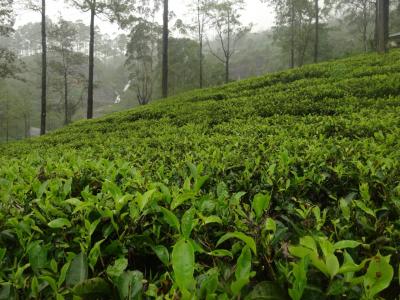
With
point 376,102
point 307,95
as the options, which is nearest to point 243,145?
point 376,102

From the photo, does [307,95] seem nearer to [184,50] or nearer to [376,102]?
[376,102]

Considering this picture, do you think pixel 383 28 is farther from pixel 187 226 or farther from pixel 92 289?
pixel 92 289

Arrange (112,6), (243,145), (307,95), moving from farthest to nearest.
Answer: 1. (112,6)
2. (307,95)
3. (243,145)

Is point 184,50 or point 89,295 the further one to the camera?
point 184,50

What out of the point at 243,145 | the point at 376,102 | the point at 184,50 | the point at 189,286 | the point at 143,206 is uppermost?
the point at 184,50

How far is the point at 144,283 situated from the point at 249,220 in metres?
0.50

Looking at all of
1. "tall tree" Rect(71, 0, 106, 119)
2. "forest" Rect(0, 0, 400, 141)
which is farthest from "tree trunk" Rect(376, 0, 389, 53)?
"tall tree" Rect(71, 0, 106, 119)

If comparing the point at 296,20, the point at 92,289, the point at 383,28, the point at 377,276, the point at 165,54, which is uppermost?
the point at 296,20

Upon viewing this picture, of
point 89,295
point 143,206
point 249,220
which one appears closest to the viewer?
point 89,295

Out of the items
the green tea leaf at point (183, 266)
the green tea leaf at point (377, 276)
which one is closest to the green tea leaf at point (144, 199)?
the green tea leaf at point (183, 266)

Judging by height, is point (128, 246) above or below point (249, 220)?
below

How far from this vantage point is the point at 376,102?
6398mm

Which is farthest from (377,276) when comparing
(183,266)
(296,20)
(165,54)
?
(296,20)

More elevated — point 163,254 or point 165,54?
point 165,54
